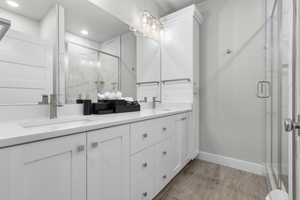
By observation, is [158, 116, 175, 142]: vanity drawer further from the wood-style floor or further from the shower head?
the shower head

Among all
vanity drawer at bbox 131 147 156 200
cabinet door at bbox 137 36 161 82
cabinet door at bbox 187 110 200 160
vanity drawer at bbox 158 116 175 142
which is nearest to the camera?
vanity drawer at bbox 131 147 156 200

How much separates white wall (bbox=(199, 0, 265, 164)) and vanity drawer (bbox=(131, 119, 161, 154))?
4.19 feet

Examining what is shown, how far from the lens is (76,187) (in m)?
0.71

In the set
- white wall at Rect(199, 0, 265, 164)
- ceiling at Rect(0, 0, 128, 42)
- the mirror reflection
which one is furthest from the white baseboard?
ceiling at Rect(0, 0, 128, 42)

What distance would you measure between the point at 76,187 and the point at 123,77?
4.23 feet

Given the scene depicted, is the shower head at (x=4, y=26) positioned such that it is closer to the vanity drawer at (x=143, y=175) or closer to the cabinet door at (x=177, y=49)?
the vanity drawer at (x=143, y=175)

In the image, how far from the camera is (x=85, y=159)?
75 centimetres

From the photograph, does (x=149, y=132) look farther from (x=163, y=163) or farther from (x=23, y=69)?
(x=23, y=69)

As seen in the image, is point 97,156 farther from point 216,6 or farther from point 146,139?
point 216,6

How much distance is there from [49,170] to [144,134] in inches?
26.2

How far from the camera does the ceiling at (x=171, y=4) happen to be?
7.67 ft

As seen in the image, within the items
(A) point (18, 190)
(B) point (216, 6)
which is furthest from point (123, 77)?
(B) point (216, 6)

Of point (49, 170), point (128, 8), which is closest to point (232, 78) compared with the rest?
point (128, 8)

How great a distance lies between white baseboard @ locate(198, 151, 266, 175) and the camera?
184 centimetres
